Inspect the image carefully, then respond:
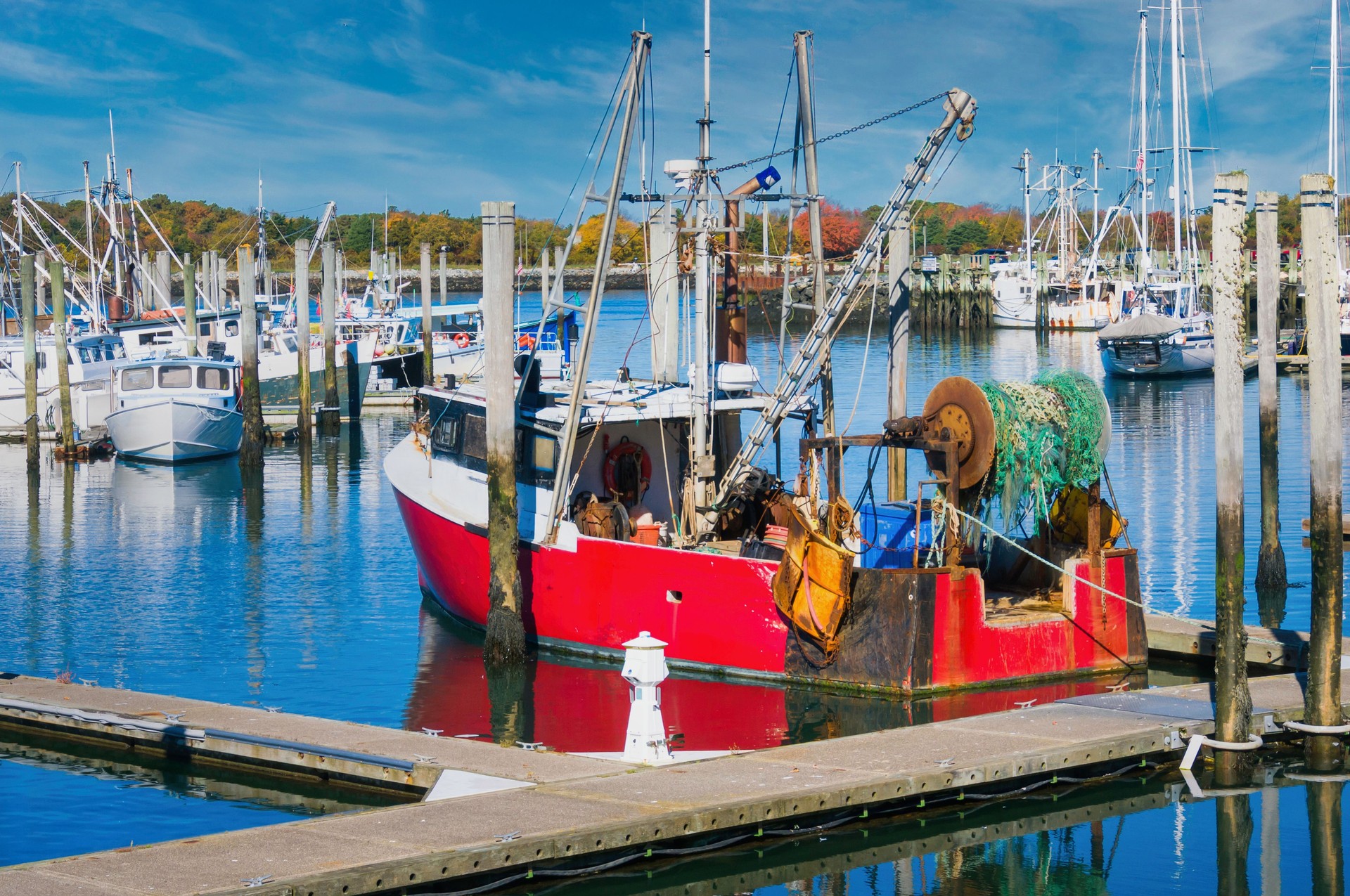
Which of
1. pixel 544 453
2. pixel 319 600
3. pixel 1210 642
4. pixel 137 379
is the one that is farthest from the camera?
pixel 137 379

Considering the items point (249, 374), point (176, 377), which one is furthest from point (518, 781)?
point (176, 377)

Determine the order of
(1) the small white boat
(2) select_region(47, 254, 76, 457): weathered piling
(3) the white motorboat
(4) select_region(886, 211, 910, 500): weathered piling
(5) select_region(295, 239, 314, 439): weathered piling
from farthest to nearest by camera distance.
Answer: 1. (3) the white motorboat
2. (5) select_region(295, 239, 314, 439): weathered piling
3. (1) the small white boat
4. (2) select_region(47, 254, 76, 457): weathered piling
5. (4) select_region(886, 211, 910, 500): weathered piling

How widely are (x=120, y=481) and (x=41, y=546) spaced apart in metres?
8.77

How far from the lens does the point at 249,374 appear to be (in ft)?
112

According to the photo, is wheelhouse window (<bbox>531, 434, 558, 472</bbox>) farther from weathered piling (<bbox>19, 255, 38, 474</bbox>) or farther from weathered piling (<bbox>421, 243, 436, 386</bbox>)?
weathered piling (<bbox>421, 243, 436, 386</bbox>)

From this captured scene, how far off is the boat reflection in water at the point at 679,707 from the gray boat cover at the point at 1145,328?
142ft

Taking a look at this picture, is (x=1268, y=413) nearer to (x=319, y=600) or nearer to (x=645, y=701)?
(x=645, y=701)

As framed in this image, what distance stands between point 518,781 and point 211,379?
94.0ft

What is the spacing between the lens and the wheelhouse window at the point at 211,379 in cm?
3634

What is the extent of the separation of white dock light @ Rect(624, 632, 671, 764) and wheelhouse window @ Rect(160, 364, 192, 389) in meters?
28.3

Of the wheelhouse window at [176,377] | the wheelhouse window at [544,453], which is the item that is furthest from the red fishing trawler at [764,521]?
the wheelhouse window at [176,377]

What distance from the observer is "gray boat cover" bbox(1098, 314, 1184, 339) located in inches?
2192

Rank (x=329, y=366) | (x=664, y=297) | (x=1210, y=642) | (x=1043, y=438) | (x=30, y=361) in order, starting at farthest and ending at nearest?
(x=329, y=366) < (x=30, y=361) < (x=664, y=297) < (x=1210, y=642) < (x=1043, y=438)

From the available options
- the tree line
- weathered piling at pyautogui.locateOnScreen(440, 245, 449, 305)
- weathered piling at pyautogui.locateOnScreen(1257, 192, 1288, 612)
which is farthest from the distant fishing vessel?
weathered piling at pyautogui.locateOnScreen(1257, 192, 1288, 612)
